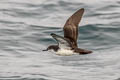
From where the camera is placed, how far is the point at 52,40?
16.2 m

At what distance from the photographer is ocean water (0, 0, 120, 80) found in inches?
531

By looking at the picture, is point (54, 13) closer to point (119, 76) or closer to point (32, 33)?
point (32, 33)

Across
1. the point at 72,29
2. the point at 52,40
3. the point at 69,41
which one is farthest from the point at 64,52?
the point at 52,40

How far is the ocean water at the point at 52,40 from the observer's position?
13483 millimetres

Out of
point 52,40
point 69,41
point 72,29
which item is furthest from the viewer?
point 52,40

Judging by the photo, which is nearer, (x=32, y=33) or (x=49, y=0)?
(x=32, y=33)

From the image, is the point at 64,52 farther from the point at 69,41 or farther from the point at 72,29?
the point at 72,29

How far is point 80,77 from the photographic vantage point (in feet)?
42.9

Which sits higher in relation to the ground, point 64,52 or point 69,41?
point 69,41

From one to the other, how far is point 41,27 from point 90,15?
2.24 meters

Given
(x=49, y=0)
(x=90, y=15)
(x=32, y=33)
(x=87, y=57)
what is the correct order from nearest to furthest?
(x=87, y=57)
(x=32, y=33)
(x=90, y=15)
(x=49, y=0)

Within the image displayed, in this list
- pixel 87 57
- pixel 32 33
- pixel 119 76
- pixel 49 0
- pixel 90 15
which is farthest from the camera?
pixel 49 0

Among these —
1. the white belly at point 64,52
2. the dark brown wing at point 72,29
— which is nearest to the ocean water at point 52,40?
the white belly at point 64,52

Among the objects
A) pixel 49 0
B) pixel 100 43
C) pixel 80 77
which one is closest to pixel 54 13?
pixel 49 0
